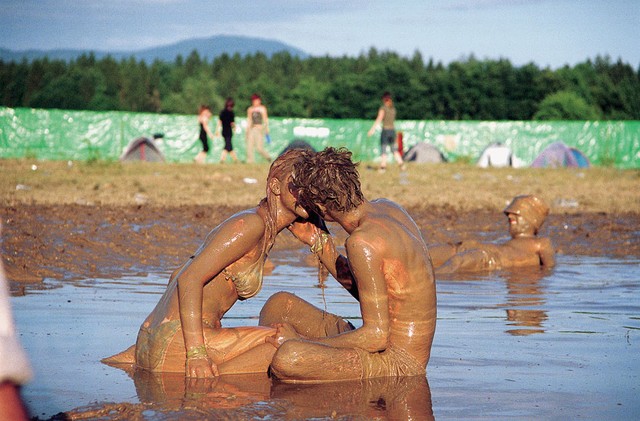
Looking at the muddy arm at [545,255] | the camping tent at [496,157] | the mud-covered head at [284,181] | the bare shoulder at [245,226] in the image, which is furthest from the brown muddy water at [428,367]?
the camping tent at [496,157]

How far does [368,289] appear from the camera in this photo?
15.9 feet

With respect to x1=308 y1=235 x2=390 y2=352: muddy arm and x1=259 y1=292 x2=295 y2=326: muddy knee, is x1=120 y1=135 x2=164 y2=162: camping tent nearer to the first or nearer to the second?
x1=259 y1=292 x2=295 y2=326: muddy knee

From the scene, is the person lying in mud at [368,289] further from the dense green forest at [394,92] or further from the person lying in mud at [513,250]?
the dense green forest at [394,92]

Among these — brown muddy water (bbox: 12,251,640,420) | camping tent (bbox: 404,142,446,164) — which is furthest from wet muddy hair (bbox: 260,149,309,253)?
camping tent (bbox: 404,142,446,164)

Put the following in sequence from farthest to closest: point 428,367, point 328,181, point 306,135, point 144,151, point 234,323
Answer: point 306,135
point 144,151
point 234,323
point 428,367
point 328,181

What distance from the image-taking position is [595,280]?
31.5 ft

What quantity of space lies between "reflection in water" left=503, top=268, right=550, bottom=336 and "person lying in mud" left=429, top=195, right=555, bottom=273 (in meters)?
0.16

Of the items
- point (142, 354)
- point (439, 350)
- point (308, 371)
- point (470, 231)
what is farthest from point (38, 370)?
point (470, 231)

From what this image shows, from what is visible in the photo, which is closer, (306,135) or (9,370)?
(9,370)

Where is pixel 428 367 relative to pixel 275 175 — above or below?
below

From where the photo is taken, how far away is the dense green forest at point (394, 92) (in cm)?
5172

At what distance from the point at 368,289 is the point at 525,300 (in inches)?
145

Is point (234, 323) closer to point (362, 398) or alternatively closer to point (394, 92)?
point (362, 398)

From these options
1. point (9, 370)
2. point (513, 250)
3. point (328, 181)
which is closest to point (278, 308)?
point (328, 181)
